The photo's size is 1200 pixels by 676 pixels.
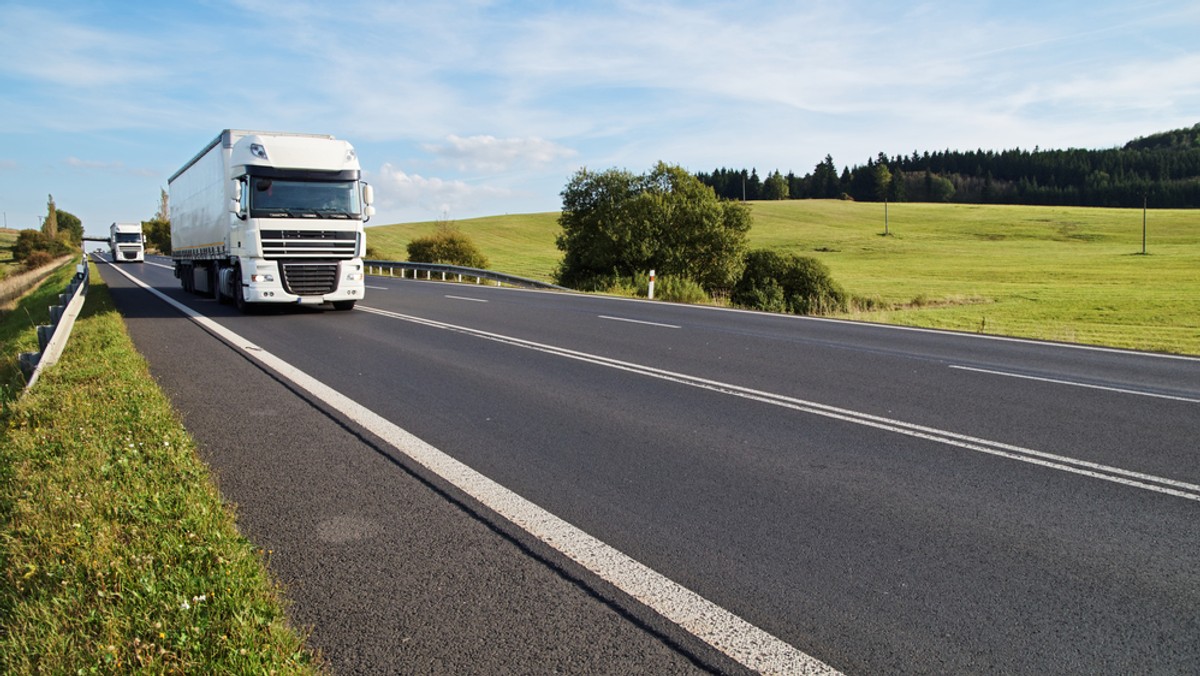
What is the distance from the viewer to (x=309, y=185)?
51.0 feet

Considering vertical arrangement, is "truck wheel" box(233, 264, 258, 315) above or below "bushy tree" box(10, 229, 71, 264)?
below

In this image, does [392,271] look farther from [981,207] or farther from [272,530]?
[981,207]

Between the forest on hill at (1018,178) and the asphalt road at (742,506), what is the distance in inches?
A: 4518

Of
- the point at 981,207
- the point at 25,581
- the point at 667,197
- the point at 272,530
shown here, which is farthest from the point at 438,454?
the point at 981,207

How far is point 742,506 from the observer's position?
4336 mm

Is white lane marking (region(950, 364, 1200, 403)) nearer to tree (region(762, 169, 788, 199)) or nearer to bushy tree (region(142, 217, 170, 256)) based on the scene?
bushy tree (region(142, 217, 170, 256))

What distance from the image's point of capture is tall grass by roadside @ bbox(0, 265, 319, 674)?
8.79 feet

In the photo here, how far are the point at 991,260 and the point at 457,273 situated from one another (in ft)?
152

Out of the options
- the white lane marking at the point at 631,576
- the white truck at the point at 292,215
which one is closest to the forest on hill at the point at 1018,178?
the white truck at the point at 292,215

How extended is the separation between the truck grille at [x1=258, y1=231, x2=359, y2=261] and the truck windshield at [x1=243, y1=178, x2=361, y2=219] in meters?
0.35

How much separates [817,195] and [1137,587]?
511 feet

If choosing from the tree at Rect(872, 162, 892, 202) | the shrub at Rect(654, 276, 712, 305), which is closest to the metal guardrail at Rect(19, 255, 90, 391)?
the shrub at Rect(654, 276, 712, 305)

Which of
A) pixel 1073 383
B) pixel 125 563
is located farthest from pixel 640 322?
pixel 125 563

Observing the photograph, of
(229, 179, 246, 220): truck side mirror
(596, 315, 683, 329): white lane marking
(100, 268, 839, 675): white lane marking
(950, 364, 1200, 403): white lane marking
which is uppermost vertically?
(229, 179, 246, 220): truck side mirror
